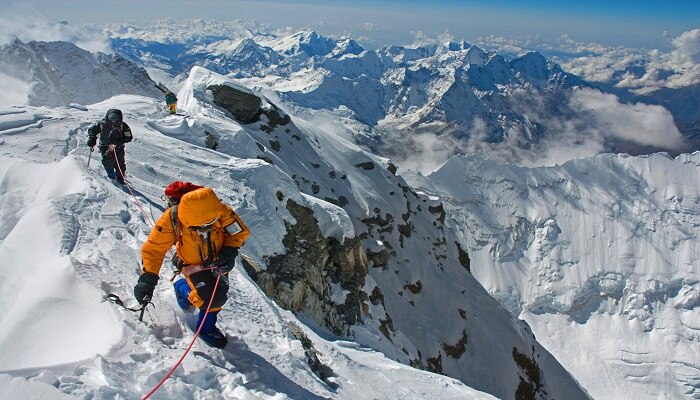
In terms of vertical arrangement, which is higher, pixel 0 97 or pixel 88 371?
pixel 88 371

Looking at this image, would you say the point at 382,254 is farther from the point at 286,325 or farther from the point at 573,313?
the point at 573,313

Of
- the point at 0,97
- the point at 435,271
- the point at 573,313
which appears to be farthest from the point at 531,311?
the point at 0,97

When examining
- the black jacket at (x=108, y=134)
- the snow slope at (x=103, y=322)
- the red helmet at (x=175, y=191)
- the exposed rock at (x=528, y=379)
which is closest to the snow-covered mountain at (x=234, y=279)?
the snow slope at (x=103, y=322)

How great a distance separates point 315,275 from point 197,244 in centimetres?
1552

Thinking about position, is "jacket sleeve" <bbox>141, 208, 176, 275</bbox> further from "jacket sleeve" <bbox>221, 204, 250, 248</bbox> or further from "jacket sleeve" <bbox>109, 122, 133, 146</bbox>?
"jacket sleeve" <bbox>109, 122, 133, 146</bbox>

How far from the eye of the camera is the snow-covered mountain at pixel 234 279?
6.71 m

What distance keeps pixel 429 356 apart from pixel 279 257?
24.7 metres

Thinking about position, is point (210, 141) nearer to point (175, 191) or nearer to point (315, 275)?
point (315, 275)

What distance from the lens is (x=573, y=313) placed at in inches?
7288

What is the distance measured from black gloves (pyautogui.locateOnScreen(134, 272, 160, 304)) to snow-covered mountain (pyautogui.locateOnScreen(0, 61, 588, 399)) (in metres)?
0.66

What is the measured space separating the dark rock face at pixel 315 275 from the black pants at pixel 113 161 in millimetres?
5393

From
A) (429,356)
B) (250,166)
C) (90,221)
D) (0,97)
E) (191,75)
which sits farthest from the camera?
(0,97)

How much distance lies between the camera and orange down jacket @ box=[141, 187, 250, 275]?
21.2 feet

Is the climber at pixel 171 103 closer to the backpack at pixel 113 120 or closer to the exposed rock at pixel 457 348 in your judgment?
the backpack at pixel 113 120
